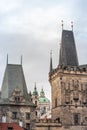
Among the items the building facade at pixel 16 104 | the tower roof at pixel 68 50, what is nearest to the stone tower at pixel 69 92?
the tower roof at pixel 68 50

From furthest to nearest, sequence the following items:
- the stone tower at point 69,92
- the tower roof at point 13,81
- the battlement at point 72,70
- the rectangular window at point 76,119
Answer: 1. the battlement at point 72,70
2. the tower roof at point 13,81
3. the rectangular window at point 76,119
4. the stone tower at point 69,92

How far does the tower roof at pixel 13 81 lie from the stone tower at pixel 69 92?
6969 mm

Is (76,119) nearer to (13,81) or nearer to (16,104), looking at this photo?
(16,104)

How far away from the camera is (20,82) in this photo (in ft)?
242

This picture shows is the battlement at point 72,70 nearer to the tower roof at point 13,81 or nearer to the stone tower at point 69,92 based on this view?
the stone tower at point 69,92

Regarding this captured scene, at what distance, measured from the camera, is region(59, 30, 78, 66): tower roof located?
7575 cm

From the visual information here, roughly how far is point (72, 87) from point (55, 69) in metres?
5.92

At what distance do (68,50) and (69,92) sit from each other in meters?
9.67

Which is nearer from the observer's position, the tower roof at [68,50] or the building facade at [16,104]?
the building facade at [16,104]

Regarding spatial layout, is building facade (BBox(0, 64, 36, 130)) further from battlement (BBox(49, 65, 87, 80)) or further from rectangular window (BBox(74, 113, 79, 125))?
rectangular window (BBox(74, 113, 79, 125))

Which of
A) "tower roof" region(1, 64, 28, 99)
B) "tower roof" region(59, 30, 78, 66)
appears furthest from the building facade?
"tower roof" region(59, 30, 78, 66)

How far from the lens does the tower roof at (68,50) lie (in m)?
75.8

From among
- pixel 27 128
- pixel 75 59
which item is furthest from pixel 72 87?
pixel 27 128

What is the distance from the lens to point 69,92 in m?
72.7
